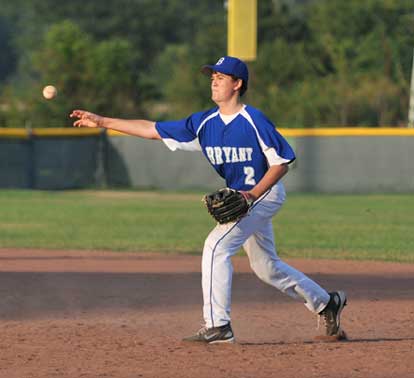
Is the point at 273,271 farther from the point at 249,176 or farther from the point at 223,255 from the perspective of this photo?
the point at 249,176

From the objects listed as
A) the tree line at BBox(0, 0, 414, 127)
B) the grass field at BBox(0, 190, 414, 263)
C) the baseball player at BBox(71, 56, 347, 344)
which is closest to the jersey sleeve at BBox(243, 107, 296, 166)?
the baseball player at BBox(71, 56, 347, 344)

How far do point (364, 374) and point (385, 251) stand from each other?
6.09m

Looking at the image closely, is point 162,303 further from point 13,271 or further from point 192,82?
point 192,82

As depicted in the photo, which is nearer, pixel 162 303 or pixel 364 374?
pixel 364 374

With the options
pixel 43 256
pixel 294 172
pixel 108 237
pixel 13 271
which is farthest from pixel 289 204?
pixel 13 271

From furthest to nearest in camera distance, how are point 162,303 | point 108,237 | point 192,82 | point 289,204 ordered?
point 192,82 → point 289,204 → point 108,237 → point 162,303

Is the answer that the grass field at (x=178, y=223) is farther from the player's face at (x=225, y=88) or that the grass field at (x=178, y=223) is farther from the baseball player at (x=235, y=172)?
the player's face at (x=225, y=88)

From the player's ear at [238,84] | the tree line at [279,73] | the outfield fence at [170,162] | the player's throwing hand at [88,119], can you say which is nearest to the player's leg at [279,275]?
the player's ear at [238,84]

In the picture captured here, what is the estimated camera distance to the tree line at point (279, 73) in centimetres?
2945

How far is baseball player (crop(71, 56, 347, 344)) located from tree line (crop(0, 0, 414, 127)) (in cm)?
2247

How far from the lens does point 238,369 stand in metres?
5.16

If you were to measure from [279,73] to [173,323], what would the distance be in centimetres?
2985

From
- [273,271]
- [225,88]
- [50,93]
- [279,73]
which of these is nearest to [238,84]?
[225,88]

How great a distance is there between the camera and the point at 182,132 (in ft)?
19.1
